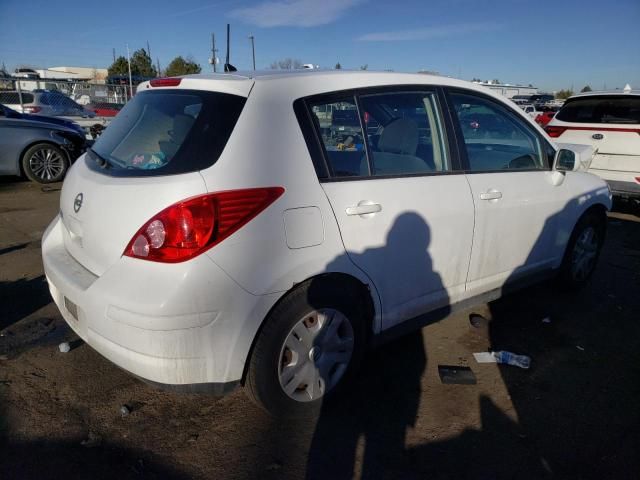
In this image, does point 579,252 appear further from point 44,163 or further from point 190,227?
point 44,163

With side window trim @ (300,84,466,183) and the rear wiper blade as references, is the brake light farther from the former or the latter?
side window trim @ (300,84,466,183)

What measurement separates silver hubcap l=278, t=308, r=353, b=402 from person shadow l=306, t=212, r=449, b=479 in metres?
0.17

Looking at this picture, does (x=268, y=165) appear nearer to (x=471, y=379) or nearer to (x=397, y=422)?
(x=397, y=422)

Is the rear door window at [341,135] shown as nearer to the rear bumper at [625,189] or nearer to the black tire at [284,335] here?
the black tire at [284,335]

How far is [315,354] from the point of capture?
2.61m

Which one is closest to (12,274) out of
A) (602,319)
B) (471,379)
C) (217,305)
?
(217,305)

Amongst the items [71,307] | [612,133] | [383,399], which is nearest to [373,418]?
[383,399]

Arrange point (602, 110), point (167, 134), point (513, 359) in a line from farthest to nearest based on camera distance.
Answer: point (602, 110) → point (513, 359) → point (167, 134)

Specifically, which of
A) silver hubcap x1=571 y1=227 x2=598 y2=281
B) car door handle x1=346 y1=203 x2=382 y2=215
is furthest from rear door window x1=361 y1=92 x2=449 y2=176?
silver hubcap x1=571 y1=227 x2=598 y2=281

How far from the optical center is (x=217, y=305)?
2135mm

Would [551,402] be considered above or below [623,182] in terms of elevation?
below

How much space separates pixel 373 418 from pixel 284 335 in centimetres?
78

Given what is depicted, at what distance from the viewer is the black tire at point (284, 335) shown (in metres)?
2.34

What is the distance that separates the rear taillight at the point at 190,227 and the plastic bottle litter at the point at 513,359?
2167 millimetres
